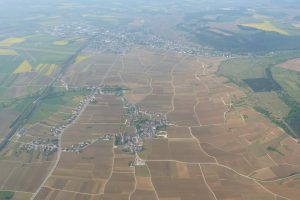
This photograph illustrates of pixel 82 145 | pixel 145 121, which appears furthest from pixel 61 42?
pixel 82 145

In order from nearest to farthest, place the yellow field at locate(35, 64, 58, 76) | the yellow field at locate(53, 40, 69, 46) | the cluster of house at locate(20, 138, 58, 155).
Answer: the cluster of house at locate(20, 138, 58, 155), the yellow field at locate(35, 64, 58, 76), the yellow field at locate(53, 40, 69, 46)

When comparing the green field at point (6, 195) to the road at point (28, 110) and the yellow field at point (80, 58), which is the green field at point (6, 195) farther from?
the yellow field at point (80, 58)

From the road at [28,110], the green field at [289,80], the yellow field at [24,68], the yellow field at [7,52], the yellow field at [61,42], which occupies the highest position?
the green field at [289,80]

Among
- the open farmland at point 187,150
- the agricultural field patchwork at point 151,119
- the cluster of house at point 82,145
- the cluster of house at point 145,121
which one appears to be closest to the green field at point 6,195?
the agricultural field patchwork at point 151,119

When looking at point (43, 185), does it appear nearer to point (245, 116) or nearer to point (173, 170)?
point (173, 170)

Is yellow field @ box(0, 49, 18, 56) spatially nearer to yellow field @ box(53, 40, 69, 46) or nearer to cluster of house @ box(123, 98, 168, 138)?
yellow field @ box(53, 40, 69, 46)

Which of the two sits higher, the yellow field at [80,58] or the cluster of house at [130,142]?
the cluster of house at [130,142]

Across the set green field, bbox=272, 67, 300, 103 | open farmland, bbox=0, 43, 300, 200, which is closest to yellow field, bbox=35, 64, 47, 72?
open farmland, bbox=0, 43, 300, 200

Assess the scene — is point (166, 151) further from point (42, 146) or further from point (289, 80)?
point (289, 80)
